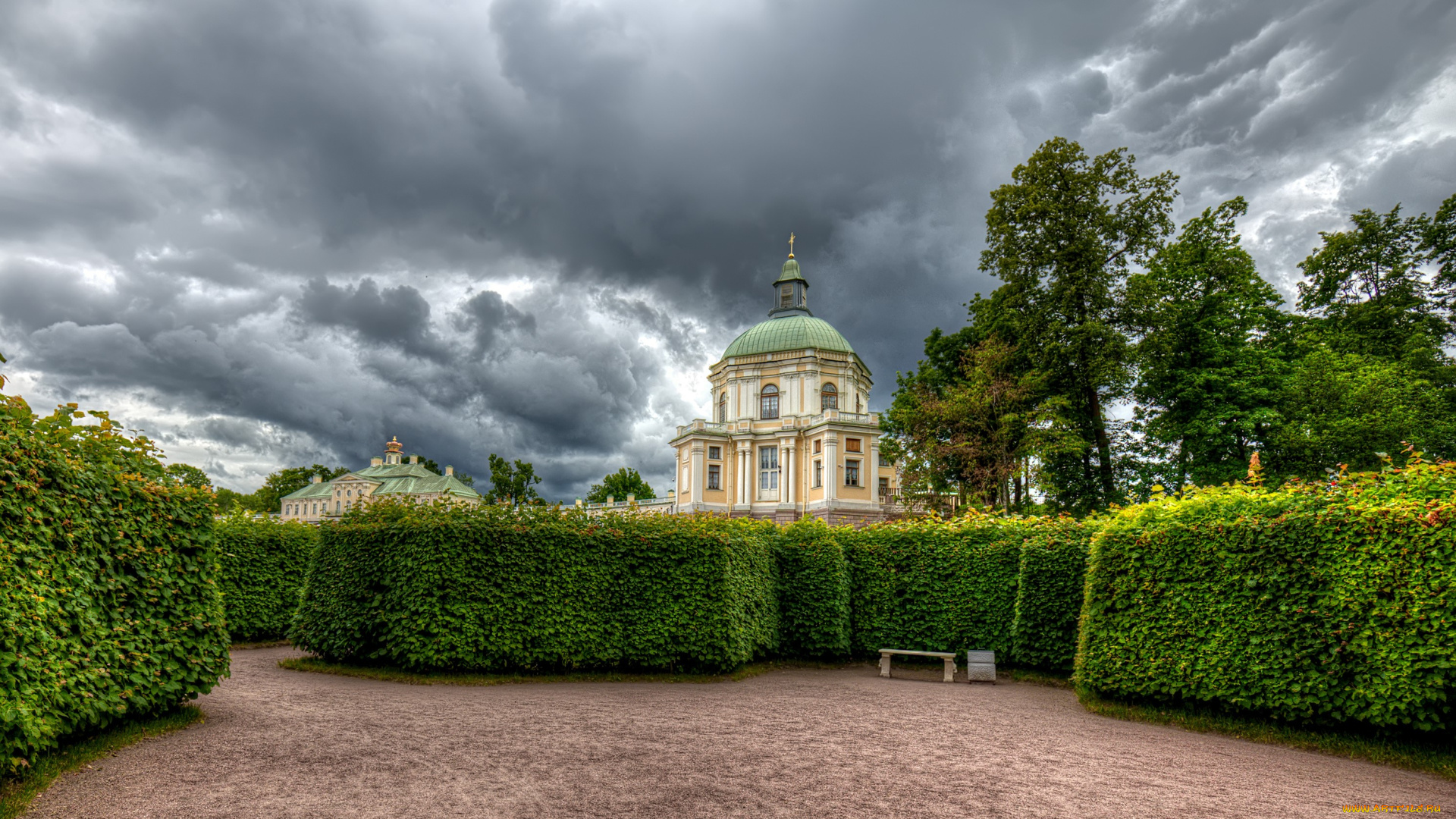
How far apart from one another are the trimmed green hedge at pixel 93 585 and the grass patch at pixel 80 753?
4.4 inches

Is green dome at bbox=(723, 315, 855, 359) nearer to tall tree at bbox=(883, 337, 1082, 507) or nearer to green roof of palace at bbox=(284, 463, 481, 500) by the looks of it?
tall tree at bbox=(883, 337, 1082, 507)

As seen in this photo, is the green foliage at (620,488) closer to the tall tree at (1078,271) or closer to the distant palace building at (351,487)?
the distant palace building at (351,487)

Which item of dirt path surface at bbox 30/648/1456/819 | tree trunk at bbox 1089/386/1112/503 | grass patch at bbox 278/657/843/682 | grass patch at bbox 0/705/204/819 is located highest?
tree trunk at bbox 1089/386/1112/503

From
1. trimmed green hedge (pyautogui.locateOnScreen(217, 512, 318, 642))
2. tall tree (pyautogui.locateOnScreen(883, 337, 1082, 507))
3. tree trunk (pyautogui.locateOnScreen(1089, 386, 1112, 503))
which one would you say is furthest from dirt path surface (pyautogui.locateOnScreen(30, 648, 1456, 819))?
tree trunk (pyautogui.locateOnScreen(1089, 386, 1112, 503))

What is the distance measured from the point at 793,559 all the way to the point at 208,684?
9367 millimetres

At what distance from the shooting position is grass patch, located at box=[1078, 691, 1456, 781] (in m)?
6.73

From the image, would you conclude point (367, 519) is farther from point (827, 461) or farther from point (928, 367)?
point (827, 461)

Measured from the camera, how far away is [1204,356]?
2394 centimetres

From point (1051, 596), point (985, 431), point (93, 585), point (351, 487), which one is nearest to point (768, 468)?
point (985, 431)

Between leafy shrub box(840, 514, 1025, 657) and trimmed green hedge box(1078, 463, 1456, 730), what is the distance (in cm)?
324

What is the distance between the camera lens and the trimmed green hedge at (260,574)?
46.6 feet

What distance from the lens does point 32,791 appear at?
463cm

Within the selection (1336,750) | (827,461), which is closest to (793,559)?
(1336,750)

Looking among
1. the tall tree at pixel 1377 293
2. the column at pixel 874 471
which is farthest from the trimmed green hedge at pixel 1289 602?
the column at pixel 874 471
